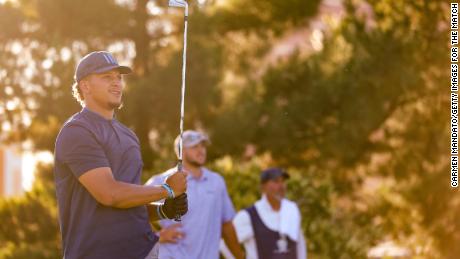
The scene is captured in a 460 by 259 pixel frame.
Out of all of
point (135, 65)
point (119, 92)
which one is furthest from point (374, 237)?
point (119, 92)

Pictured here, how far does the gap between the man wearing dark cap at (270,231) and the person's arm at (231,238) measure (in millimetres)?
177

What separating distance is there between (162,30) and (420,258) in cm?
727

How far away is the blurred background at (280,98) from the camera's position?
17938 mm

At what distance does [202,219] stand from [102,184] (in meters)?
3.32

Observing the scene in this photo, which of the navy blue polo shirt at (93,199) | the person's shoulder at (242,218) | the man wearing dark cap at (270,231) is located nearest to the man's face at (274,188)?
the man wearing dark cap at (270,231)

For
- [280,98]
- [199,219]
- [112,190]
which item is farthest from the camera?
[280,98]

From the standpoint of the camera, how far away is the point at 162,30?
1966cm

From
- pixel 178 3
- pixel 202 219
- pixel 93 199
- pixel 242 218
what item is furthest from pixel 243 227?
pixel 93 199

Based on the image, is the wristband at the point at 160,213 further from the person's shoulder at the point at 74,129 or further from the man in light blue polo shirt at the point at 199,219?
the man in light blue polo shirt at the point at 199,219

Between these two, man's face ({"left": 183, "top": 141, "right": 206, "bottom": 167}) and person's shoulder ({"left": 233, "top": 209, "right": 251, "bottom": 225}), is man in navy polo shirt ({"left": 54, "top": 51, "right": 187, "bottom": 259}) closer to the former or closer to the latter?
man's face ({"left": 183, "top": 141, "right": 206, "bottom": 167})

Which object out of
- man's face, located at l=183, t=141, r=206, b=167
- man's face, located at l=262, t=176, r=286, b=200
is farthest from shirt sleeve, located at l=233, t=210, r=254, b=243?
man's face, located at l=183, t=141, r=206, b=167

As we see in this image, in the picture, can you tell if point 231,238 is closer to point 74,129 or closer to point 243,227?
point 243,227

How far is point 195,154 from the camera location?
829 cm

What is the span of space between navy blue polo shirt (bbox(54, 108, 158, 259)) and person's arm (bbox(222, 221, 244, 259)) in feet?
11.3
